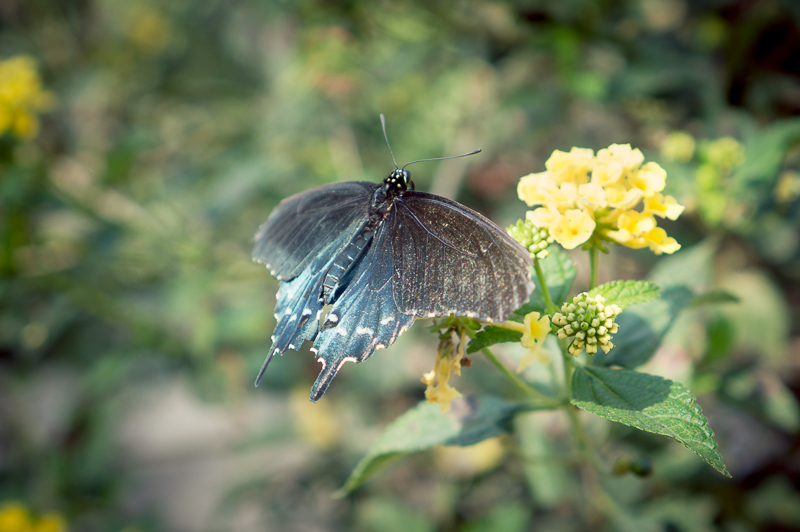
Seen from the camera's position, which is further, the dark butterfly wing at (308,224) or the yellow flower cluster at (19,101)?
the yellow flower cluster at (19,101)

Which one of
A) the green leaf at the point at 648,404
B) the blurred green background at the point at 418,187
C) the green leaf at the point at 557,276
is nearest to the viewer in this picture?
the green leaf at the point at 648,404

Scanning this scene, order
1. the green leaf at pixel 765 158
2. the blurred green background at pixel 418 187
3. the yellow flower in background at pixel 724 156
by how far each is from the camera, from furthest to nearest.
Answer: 1. the blurred green background at pixel 418 187
2. the yellow flower in background at pixel 724 156
3. the green leaf at pixel 765 158

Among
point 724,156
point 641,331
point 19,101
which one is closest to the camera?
point 641,331

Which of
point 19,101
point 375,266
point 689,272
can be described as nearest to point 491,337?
point 375,266

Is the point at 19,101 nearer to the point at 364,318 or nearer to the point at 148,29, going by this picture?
the point at 364,318

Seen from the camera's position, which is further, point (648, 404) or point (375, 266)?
point (375, 266)

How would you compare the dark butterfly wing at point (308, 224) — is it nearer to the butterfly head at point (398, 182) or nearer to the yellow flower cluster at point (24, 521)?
the butterfly head at point (398, 182)

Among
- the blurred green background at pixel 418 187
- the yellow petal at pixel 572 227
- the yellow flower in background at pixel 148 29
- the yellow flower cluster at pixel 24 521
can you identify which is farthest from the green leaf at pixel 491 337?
the yellow flower in background at pixel 148 29

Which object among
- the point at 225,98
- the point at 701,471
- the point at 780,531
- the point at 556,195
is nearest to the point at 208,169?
the point at 225,98
